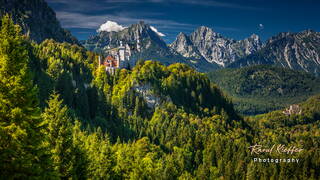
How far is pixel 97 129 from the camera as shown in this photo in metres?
106

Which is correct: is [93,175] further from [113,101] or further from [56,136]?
[113,101]

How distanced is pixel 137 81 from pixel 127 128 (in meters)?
45.5

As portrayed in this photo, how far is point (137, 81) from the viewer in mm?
187375

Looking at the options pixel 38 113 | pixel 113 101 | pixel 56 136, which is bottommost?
pixel 113 101

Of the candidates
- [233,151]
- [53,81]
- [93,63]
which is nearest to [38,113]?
[53,81]

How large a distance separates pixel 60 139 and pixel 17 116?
9394 millimetres

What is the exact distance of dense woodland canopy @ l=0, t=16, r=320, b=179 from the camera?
2878cm

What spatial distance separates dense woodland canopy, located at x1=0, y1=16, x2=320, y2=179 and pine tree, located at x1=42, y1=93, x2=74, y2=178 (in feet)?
0.36

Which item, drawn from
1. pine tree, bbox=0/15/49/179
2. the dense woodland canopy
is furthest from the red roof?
pine tree, bbox=0/15/49/179

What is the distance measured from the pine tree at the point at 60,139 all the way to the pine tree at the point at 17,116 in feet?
18.8

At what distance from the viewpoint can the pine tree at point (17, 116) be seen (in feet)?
89.8
